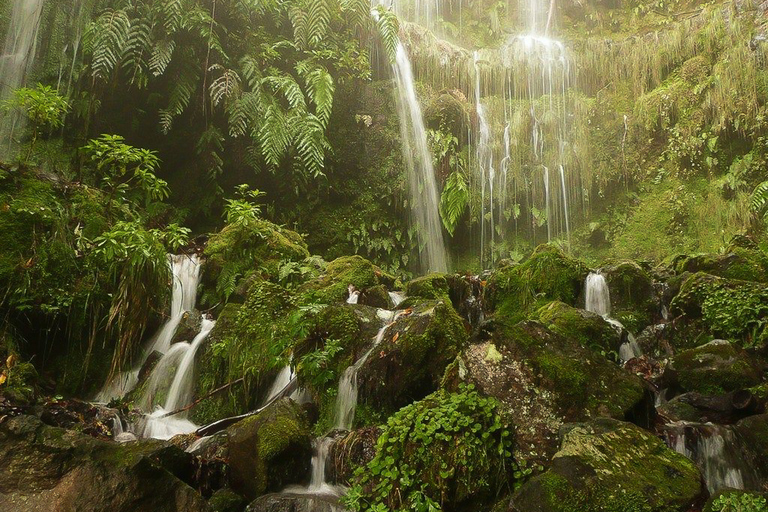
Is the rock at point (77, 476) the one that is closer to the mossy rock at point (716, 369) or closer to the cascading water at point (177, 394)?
the cascading water at point (177, 394)

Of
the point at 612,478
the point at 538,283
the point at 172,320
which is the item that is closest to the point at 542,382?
the point at 612,478

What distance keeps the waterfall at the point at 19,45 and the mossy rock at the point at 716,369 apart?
Answer: 36.5 ft

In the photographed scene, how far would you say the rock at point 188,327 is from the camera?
587 centimetres

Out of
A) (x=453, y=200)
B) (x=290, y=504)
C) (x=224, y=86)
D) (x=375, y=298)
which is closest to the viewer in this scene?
(x=290, y=504)

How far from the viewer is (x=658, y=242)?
37.9 ft

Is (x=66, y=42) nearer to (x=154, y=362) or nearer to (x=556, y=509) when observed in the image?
(x=154, y=362)

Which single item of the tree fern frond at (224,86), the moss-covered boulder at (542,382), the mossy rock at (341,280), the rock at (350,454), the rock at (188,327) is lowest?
the rock at (350,454)

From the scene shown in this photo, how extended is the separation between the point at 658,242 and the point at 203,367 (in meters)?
11.2

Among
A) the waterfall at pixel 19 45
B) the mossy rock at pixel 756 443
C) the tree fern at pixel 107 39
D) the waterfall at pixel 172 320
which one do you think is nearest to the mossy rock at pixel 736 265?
the mossy rock at pixel 756 443

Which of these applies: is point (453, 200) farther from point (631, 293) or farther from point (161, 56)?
point (161, 56)

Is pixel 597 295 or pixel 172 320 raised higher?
pixel 597 295

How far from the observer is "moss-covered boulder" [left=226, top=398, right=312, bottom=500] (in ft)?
11.3

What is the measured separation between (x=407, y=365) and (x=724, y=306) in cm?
403

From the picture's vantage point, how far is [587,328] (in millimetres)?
5531
